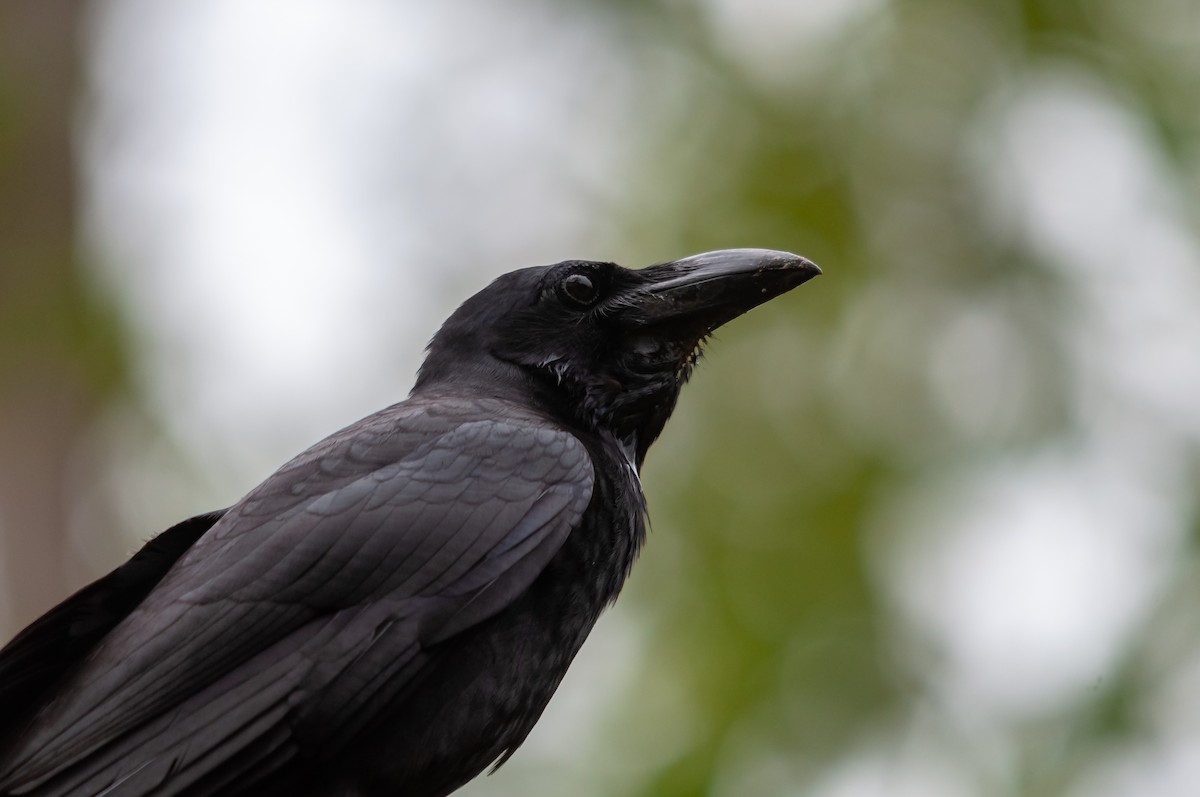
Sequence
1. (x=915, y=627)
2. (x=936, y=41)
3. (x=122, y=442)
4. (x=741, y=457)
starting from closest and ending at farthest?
1. (x=122, y=442)
2. (x=915, y=627)
3. (x=741, y=457)
4. (x=936, y=41)

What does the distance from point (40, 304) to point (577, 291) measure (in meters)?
5.36

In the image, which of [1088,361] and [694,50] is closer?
[1088,361]

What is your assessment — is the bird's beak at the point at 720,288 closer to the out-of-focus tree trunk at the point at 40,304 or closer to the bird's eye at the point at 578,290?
the bird's eye at the point at 578,290

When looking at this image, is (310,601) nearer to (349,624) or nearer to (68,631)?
(349,624)

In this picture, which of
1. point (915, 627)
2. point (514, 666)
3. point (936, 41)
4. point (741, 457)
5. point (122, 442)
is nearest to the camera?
point (514, 666)

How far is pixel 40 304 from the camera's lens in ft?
28.1

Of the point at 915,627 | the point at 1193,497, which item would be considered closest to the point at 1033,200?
the point at 1193,497

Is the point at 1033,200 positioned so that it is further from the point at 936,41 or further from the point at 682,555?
the point at 682,555

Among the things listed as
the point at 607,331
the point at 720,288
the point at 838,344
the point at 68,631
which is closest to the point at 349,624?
the point at 68,631

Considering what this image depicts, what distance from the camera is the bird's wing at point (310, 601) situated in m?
3.17

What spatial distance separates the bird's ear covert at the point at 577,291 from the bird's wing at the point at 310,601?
2.53 feet

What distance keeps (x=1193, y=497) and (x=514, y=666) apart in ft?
25.7

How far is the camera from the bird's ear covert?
14.8ft

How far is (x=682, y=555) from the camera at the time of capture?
962cm
